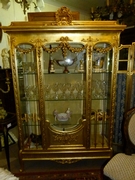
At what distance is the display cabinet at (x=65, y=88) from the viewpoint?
1541 millimetres

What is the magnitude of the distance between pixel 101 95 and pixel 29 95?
977 millimetres

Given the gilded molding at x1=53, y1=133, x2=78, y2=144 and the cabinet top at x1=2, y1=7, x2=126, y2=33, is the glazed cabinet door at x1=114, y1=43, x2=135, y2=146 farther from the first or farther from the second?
the gilded molding at x1=53, y1=133, x2=78, y2=144

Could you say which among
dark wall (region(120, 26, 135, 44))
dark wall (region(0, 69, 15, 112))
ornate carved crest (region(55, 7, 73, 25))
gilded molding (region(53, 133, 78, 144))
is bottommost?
gilded molding (region(53, 133, 78, 144))

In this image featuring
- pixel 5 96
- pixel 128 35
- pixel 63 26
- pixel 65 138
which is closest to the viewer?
pixel 63 26

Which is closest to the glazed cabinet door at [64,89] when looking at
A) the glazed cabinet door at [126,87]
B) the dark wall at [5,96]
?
the glazed cabinet door at [126,87]

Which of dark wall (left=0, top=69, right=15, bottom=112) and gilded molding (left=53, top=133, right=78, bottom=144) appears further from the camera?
dark wall (left=0, top=69, right=15, bottom=112)

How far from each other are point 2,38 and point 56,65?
1.02 metres

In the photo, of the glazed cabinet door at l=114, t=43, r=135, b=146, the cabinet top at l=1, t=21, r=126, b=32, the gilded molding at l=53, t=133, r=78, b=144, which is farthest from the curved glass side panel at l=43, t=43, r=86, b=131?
the glazed cabinet door at l=114, t=43, r=135, b=146

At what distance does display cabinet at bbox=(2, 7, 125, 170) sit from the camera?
60.7 inches

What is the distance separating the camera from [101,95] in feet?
6.10

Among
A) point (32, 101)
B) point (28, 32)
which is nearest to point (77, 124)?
point (32, 101)

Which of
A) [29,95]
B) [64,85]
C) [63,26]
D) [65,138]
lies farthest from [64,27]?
[65,138]

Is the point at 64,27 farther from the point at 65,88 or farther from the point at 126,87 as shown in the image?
the point at 126,87

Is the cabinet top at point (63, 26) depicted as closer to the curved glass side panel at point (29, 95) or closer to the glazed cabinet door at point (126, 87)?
the curved glass side panel at point (29, 95)
